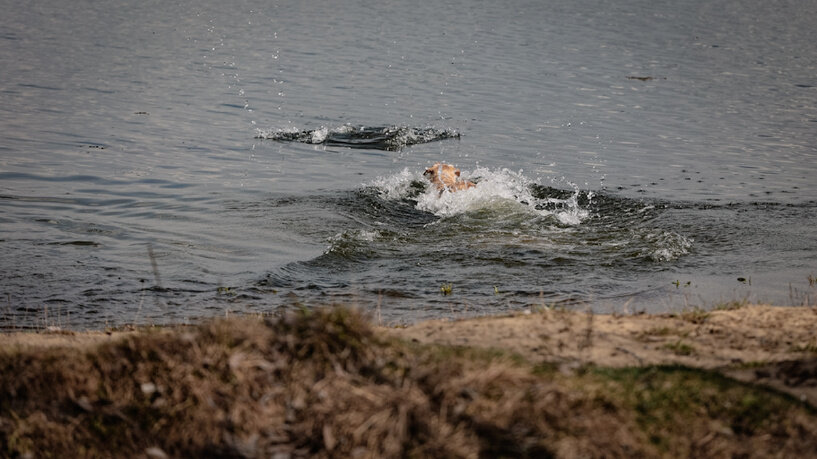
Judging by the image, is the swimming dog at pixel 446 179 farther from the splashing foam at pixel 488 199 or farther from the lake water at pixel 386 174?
the lake water at pixel 386 174

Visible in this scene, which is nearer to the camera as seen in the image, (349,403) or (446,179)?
(349,403)

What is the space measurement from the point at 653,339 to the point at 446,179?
28.9ft

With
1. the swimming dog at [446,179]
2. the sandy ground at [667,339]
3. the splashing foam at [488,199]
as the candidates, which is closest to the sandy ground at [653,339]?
the sandy ground at [667,339]

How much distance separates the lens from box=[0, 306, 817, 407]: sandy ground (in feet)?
19.9

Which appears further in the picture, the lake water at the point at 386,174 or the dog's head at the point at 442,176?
the dog's head at the point at 442,176

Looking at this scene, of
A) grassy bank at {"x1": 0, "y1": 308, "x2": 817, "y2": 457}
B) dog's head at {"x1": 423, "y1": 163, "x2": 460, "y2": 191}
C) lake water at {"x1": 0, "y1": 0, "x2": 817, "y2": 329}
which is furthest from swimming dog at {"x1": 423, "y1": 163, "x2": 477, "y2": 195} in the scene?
grassy bank at {"x1": 0, "y1": 308, "x2": 817, "y2": 457}

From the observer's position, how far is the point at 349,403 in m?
4.86

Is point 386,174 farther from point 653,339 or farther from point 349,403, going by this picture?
point 349,403

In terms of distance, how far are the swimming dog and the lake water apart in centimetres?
34

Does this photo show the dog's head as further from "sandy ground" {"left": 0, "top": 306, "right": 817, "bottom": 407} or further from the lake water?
"sandy ground" {"left": 0, "top": 306, "right": 817, "bottom": 407}

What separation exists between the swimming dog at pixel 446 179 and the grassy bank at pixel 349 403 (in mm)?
9623

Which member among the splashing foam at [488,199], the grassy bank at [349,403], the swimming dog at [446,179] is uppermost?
the swimming dog at [446,179]

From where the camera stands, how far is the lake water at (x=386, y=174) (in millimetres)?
10477

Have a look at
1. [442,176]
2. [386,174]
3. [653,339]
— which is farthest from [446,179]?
[653,339]
